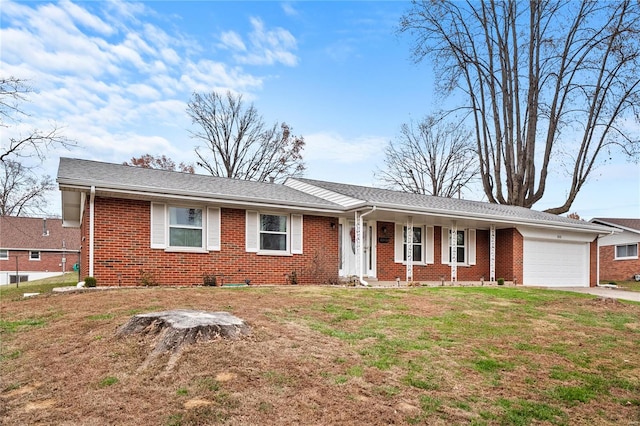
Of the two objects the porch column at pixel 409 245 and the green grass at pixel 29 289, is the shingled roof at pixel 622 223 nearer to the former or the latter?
the porch column at pixel 409 245

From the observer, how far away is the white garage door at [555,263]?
1805 cm

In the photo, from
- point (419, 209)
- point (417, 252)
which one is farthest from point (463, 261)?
point (419, 209)

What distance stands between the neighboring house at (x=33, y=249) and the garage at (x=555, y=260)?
3278cm

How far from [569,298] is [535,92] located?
19.9m

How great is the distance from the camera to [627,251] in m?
26.8

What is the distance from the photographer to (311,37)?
1647 cm

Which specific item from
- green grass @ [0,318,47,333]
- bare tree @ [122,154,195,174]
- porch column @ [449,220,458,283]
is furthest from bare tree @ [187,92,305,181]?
green grass @ [0,318,47,333]

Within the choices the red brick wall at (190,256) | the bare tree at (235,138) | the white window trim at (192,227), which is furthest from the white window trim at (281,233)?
the bare tree at (235,138)

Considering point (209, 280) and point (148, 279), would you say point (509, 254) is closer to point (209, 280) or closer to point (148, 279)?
point (209, 280)

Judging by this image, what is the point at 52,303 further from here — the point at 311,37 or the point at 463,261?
the point at 463,261

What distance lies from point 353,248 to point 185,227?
603 centimetres

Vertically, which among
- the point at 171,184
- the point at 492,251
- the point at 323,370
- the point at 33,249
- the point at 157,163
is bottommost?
the point at 33,249

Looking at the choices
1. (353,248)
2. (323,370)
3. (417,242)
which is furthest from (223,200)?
(323,370)

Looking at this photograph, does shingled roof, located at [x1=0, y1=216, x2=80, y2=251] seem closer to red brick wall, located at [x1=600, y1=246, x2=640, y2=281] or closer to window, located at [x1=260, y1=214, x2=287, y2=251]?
window, located at [x1=260, y1=214, x2=287, y2=251]
